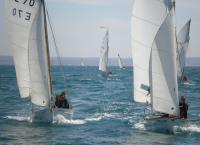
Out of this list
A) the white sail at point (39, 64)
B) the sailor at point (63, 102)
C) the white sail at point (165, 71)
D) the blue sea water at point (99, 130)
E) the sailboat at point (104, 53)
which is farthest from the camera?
the sailboat at point (104, 53)

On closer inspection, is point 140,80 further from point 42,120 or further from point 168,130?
point 42,120

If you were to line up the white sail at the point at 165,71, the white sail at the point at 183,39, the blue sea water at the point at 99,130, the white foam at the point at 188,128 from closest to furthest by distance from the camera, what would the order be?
the blue sea water at the point at 99,130 < the white sail at the point at 165,71 < the white foam at the point at 188,128 < the white sail at the point at 183,39

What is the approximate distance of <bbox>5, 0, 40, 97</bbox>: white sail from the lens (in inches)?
1233

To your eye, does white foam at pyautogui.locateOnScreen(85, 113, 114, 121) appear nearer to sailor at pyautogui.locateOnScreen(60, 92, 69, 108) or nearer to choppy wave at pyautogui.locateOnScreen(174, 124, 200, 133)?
sailor at pyautogui.locateOnScreen(60, 92, 69, 108)

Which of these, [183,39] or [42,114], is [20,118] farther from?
[183,39]

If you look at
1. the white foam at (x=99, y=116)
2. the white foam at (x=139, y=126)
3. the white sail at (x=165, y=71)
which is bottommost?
the white foam at (x=99, y=116)

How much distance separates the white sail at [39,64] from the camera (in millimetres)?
30192

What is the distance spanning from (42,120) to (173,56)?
10.5 m

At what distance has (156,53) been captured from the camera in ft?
89.0

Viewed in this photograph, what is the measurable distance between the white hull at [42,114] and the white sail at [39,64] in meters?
0.50

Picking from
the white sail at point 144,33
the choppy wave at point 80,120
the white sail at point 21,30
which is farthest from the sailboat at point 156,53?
the white sail at point 21,30

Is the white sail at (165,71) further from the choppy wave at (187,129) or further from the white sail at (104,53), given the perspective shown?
the white sail at (104,53)

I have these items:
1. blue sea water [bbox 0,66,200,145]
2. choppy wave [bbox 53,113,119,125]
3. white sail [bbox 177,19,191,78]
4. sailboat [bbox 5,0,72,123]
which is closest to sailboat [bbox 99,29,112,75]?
white sail [bbox 177,19,191,78]

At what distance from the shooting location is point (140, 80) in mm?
29703
